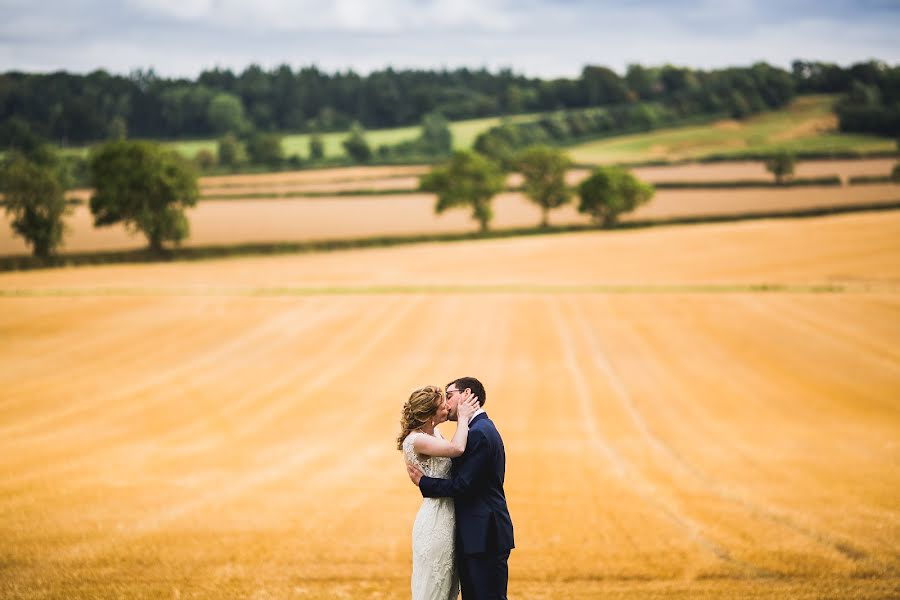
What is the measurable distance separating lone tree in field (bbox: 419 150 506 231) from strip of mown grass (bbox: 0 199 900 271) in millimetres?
5686

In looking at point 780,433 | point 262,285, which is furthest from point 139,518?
point 262,285

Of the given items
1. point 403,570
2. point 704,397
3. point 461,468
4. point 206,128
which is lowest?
point 704,397

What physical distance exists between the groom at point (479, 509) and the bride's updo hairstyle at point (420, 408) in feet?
1.03

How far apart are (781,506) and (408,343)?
20.3 metres

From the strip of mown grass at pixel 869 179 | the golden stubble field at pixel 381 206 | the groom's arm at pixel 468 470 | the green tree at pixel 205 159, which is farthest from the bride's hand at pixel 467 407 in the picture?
the green tree at pixel 205 159

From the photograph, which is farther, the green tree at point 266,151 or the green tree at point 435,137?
the green tree at point 435,137

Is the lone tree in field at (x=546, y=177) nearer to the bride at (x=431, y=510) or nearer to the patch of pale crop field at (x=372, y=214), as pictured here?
the patch of pale crop field at (x=372, y=214)

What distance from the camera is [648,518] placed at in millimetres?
12094

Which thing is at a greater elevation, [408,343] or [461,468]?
[461,468]

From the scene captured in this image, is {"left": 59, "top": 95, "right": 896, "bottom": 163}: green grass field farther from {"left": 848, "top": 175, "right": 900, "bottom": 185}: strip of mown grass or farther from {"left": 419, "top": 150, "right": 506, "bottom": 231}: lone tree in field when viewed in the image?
{"left": 419, "top": 150, "right": 506, "bottom": 231}: lone tree in field

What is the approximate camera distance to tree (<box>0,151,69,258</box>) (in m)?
63.2

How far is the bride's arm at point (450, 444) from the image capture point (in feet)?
21.2

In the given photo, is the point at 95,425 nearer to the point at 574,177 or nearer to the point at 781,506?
the point at 781,506

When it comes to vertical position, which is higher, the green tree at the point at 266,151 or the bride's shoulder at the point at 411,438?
the green tree at the point at 266,151
